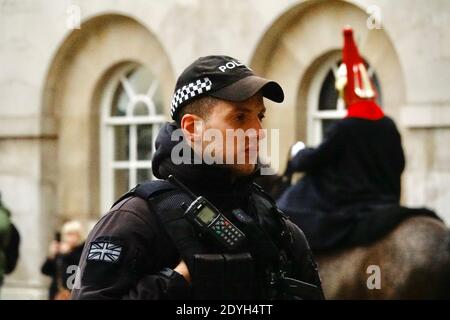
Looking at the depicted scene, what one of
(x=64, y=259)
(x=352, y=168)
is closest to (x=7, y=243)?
(x=64, y=259)

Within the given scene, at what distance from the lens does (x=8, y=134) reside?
13.3 m

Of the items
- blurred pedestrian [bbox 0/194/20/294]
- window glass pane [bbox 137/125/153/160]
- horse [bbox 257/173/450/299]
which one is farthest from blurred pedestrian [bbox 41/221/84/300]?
horse [bbox 257/173/450/299]

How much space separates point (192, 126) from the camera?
3045 millimetres

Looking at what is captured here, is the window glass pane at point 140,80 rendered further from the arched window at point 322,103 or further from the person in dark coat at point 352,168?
the person in dark coat at point 352,168

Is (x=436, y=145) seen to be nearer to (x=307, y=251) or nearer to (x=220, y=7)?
(x=220, y=7)

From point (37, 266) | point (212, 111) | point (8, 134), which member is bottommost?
point (37, 266)

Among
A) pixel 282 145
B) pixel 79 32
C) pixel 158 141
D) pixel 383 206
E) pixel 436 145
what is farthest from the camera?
pixel 79 32

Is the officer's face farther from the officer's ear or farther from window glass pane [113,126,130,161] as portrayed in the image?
window glass pane [113,126,130,161]

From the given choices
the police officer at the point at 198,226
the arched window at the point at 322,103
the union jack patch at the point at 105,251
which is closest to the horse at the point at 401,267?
the police officer at the point at 198,226

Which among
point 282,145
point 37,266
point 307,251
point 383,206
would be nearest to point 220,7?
point 282,145

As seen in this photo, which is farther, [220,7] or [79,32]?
[79,32]

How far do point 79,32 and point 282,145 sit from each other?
310cm

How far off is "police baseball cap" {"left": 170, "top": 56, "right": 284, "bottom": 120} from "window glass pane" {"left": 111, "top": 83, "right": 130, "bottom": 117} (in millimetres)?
9990

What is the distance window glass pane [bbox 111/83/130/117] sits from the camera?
13.1 m
